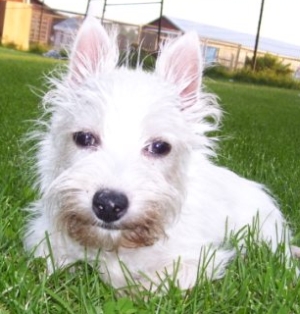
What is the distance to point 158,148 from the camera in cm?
375

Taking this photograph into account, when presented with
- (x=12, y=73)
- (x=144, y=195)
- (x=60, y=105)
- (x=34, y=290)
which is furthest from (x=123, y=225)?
(x=12, y=73)

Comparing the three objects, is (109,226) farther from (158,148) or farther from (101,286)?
(158,148)

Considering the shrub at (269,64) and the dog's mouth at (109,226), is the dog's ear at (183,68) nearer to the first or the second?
the dog's mouth at (109,226)

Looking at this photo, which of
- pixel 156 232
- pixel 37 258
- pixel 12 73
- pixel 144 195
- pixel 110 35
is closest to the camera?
pixel 144 195

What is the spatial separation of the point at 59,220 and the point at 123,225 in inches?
14.8

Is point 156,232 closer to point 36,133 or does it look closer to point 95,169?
point 95,169

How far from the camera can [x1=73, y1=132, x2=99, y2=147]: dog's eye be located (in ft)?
12.1

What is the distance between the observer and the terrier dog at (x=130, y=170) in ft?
11.1

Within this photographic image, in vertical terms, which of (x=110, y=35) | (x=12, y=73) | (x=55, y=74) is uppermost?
(x=110, y=35)

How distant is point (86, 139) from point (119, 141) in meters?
0.19

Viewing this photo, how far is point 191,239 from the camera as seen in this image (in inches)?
155

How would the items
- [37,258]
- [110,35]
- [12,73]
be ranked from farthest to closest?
[12,73] < [110,35] < [37,258]

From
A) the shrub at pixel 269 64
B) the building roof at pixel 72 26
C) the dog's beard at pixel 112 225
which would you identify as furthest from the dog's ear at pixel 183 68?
the shrub at pixel 269 64

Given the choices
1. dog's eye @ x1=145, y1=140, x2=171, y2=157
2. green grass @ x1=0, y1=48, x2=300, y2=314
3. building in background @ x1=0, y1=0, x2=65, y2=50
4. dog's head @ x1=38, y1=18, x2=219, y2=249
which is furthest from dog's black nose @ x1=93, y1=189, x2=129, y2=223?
building in background @ x1=0, y1=0, x2=65, y2=50
